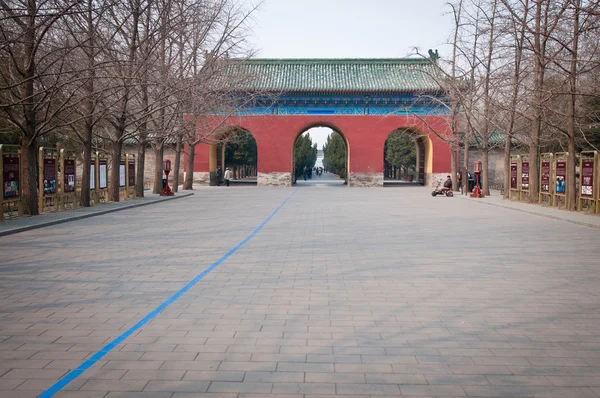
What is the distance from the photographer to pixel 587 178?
1672 centimetres

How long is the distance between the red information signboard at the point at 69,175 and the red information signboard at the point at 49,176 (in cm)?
88

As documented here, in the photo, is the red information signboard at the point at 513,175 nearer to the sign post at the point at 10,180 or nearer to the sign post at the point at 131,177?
the sign post at the point at 131,177

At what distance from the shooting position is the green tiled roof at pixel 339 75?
118 feet

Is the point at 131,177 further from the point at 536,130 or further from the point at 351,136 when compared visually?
the point at 351,136

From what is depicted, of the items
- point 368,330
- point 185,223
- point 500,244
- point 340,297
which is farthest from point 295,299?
point 185,223

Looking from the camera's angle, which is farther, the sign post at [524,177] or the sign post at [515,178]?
the sign post at [515,178]

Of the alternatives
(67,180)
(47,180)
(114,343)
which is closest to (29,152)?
(47,180)

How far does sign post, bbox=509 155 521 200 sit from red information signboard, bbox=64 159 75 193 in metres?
16.8

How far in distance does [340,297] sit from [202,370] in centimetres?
243

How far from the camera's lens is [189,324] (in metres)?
4.95

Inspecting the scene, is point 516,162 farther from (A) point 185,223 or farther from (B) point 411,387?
(B) point 411,387

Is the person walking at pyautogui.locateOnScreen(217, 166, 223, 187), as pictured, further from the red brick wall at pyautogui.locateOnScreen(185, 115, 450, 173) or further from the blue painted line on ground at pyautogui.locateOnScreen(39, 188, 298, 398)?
the blue painted line on ground at pyautogui.locateOnScreen(39, 188, 298, 398)

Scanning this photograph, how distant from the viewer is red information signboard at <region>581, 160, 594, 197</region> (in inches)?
647

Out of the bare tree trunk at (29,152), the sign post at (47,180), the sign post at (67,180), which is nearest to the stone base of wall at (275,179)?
the sign post at (67,180)
